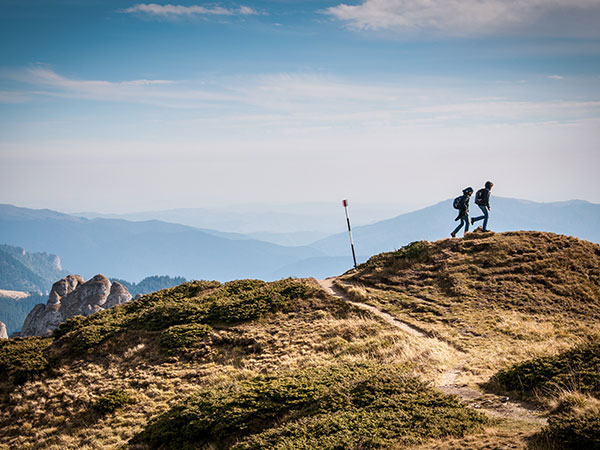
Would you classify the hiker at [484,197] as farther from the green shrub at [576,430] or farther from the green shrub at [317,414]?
the green shrub at [576,430]

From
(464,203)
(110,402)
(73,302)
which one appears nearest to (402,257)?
(464,203)

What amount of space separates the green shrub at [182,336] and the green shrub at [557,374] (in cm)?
1328

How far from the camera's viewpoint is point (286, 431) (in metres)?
11.0

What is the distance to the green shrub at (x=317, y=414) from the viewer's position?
10055 millimetres

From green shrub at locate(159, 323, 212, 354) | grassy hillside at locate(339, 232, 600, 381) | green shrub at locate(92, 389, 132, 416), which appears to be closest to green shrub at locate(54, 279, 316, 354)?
green shrub at locate(159, 323, 212, 354)

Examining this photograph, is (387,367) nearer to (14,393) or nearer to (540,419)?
(540,419)

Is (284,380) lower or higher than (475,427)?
lower

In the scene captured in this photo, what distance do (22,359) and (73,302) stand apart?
108m

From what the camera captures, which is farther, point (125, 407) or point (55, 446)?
point (125, 407)

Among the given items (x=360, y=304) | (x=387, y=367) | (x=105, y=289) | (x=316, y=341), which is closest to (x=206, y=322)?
(x=316, y=341)

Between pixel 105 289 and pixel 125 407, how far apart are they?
11190 centimetres

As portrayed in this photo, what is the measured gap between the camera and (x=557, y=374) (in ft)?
41.1

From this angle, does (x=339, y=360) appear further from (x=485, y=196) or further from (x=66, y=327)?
(x=485, y=196)

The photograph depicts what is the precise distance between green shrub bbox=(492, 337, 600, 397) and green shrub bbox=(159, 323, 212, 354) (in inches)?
523
